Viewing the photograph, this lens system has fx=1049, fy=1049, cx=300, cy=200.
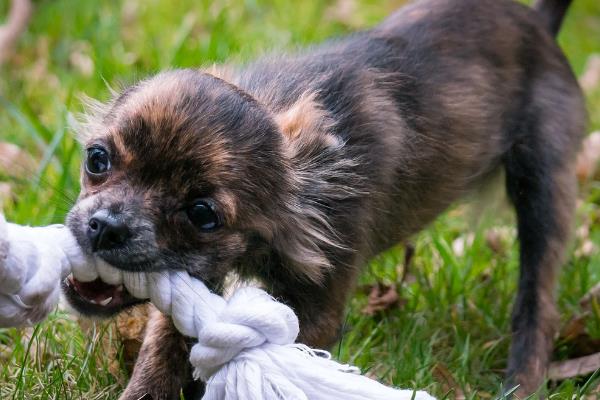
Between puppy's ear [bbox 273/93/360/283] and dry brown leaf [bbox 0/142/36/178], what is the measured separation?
1930 millimetres

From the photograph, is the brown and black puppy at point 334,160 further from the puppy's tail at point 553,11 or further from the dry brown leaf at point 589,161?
the dry brown leaf at point 589,161

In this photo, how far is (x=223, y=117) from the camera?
3277 millimetres

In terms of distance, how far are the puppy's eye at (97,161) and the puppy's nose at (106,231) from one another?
29cm

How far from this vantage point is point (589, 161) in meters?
6.15

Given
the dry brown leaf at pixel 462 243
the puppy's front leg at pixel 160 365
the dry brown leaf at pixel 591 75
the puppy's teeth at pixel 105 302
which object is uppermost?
the puppy's teeth at pixel 105 302

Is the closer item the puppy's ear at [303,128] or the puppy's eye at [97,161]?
the puppy's eye at [97,161]

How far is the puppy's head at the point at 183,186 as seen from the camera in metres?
3.05

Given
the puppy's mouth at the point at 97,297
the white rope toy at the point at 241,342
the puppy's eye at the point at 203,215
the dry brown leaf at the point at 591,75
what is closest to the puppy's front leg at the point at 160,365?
the puppy's mouth at the point at 97,297

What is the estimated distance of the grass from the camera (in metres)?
3.79

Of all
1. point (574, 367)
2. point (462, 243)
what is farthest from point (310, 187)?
point (462, 243)

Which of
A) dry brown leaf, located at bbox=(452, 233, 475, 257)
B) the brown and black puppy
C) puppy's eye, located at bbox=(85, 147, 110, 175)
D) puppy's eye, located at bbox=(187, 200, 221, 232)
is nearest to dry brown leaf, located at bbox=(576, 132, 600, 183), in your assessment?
dry brown leaf, located at bbox=(452, 233, 475, 257)

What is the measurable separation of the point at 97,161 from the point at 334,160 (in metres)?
0.82

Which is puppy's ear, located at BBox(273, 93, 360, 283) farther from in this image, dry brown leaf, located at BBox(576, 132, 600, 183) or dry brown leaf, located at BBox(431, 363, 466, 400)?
dry brown leaf, located at BBox(576, 132, 600, 183)

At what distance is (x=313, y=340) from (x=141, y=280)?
694 millimetres
